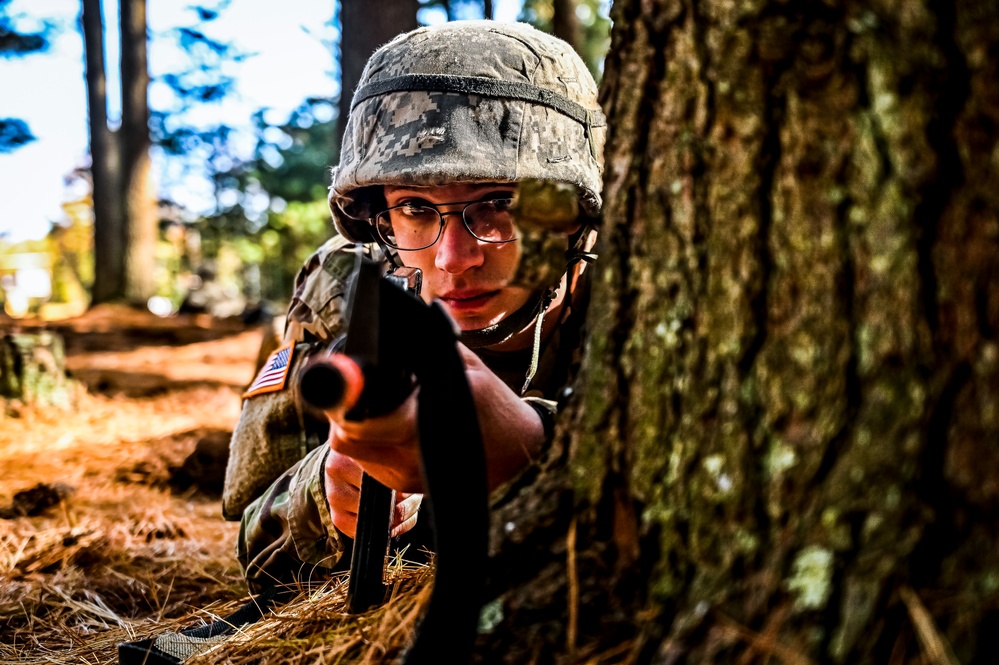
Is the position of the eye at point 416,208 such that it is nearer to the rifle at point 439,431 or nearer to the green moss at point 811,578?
the rifle at point 439,431

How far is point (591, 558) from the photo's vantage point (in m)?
1.14

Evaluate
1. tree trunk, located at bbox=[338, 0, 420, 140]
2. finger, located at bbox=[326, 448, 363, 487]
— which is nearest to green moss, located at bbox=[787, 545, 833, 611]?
finger, located at bbox=[326, 448, 363, 487]

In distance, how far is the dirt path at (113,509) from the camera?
101 inches

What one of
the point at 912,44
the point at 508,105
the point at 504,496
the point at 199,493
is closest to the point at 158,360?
the point at 199,493

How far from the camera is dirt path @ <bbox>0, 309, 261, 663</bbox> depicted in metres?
2.56

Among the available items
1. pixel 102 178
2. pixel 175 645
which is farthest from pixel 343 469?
pixel 102 178

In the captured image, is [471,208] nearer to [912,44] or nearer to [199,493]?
[912,44]

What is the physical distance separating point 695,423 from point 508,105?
174cm

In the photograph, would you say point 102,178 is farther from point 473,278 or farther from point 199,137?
point 473,278

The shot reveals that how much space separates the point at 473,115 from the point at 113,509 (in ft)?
9.58

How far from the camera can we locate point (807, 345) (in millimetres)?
965

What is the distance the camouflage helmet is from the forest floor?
1335mm

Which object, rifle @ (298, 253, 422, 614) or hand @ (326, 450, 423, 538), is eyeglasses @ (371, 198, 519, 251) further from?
rifle @ (298, 253, 422, 614)

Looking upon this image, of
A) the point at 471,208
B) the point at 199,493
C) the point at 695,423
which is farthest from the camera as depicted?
the point at 199,493
